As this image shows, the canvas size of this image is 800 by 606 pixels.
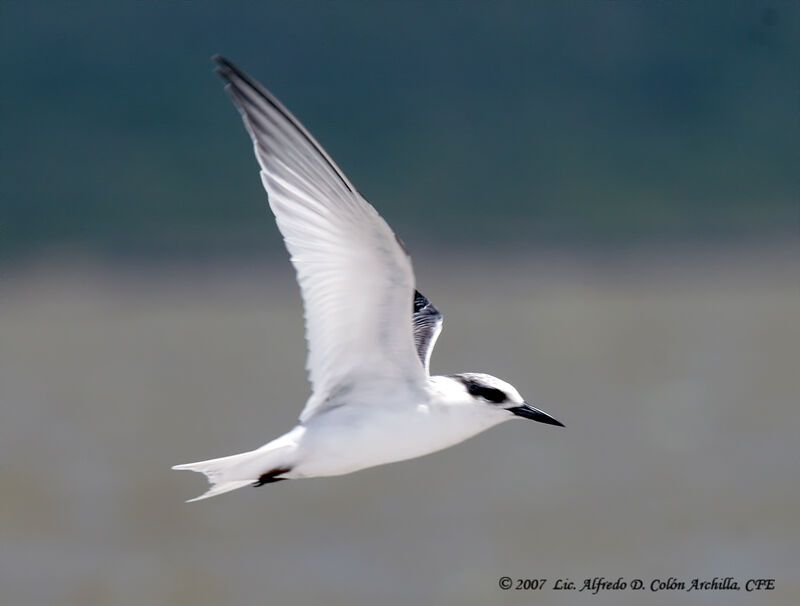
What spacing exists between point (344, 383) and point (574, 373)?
14118mm

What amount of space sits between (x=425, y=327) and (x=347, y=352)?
0.69 m

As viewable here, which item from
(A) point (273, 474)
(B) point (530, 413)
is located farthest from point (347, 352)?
(B) point (530, 413)

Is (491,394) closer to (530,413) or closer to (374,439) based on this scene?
(530,413)

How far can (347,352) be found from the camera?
4.35 meters

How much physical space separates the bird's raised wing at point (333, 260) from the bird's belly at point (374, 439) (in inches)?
4.0

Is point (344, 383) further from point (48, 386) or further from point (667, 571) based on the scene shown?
point (48, 386)

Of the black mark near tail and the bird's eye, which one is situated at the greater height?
the bird's eye

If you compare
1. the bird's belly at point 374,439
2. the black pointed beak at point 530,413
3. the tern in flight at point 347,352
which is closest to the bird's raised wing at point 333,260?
the tern in flight at point 347,352

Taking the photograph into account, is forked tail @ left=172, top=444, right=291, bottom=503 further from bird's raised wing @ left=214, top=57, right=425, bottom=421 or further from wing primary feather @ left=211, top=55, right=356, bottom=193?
wing primary feather @ left=211, top=55, right=356, bottom=193

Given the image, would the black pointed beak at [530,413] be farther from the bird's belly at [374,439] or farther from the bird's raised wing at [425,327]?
the bird's raised wing at [425,327]

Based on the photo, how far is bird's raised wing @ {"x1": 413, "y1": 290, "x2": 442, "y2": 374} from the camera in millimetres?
4809

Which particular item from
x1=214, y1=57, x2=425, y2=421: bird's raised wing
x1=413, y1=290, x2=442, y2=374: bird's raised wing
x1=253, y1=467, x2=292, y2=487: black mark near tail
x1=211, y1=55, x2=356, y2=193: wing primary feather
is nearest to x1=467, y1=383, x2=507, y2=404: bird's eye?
x1=214, y1=57, x2=425, y2=421: bird's raised wing

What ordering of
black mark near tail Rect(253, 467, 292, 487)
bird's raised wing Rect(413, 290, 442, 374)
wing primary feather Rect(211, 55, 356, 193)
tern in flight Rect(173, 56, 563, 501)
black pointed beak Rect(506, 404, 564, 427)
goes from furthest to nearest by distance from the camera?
1. bird's raised wing Rect(413, 290, 442, 374)
2. black pointed beak Rect(506, 404, 564, 427)
3. black mark near tail Rect(253, 467, 292, 487)
4. tern in flight Rect(173, 56, 563, 501)
5. wing primary feather Rect(211, 55, 356, 193)

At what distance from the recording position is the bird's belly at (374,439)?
13.9ft
